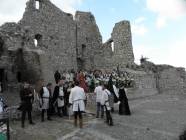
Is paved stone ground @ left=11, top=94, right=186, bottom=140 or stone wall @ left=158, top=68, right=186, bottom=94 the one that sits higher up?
stone wall @ left=158, top=68, right=186, bottom=94

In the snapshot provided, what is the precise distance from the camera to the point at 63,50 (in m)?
33.3

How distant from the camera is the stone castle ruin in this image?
21.3 m

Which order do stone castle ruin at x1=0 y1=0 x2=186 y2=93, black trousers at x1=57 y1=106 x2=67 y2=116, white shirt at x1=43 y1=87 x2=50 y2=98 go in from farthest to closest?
stone castle ruin at x1=0 y1=0 x2=186 y2=93, black trousers at x1=57 y1=106 x2=67 y2=116, white shirt at x1=43 y1=87 x2=50 y2=98

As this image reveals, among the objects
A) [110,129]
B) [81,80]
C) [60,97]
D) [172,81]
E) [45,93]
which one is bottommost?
[110,129]

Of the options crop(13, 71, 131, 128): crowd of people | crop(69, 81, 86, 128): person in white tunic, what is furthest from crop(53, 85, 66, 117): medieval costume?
crop(69, 81, 86, 128): person in white tunic

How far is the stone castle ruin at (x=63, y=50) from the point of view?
21281 mm

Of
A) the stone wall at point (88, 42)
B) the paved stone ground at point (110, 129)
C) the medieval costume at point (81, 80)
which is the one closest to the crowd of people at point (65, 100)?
the paved stone ground at point (110, 129)

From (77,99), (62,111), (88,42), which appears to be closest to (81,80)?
(62,111)

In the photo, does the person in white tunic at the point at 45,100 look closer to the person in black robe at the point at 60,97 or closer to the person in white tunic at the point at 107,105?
the person in black robe at the point at 60,97

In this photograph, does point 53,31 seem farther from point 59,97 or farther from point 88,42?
point 59,97

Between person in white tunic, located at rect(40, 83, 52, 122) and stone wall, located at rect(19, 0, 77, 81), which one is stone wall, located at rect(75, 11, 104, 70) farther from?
person in white tunic, located at rect(40, 83, 52, 122)

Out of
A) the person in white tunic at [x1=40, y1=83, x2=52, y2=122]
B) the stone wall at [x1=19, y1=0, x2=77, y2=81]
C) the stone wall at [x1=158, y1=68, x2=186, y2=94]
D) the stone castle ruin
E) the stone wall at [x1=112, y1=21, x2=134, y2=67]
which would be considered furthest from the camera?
the stone wall at [x1=112, y1=21, x2=134, y2=67]

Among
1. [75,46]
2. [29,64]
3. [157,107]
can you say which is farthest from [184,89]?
[29,64]

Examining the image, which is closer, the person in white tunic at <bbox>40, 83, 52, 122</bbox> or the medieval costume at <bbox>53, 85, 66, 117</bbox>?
the person in white tunic at <bbox>40, 83, 52, 122</bbox>
